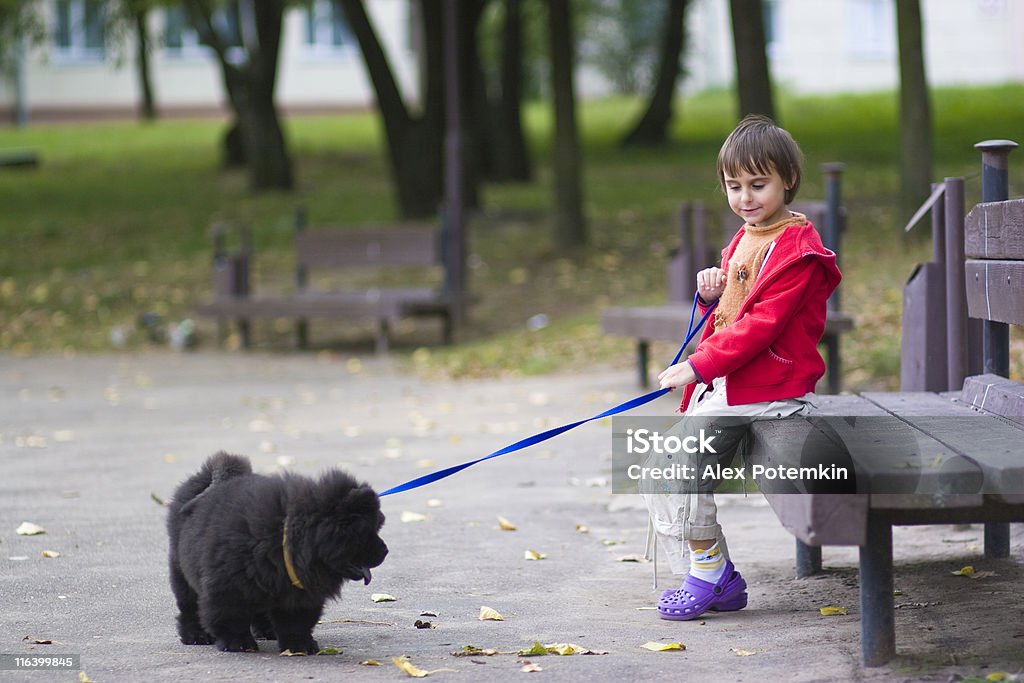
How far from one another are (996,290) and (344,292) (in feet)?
36.3

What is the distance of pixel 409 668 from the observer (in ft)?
12.6

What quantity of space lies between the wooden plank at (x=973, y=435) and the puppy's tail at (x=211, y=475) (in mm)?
2068

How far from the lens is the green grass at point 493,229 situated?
44.0 ft

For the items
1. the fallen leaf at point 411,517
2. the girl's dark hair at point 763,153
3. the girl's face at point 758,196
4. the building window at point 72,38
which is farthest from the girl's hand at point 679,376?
the building window at point 72,38

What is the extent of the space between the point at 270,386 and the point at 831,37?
3581 cm

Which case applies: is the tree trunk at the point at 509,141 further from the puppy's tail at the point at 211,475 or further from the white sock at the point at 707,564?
the puppy's tail at the point at 211,475

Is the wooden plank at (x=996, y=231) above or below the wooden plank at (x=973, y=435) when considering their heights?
above

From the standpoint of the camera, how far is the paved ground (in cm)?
394

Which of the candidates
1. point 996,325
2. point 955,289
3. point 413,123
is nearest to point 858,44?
point 413,123

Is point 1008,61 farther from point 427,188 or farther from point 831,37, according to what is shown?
A: point 427,188

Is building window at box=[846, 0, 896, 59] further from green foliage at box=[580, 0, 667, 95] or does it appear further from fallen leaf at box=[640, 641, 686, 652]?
fallen leaf at box=[640, 641, 686, 652]

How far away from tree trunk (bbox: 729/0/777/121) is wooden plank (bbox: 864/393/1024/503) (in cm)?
1037

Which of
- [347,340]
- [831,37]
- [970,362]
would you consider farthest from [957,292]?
[831,37]

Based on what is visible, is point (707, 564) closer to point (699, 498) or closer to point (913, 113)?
point (699, 498)
